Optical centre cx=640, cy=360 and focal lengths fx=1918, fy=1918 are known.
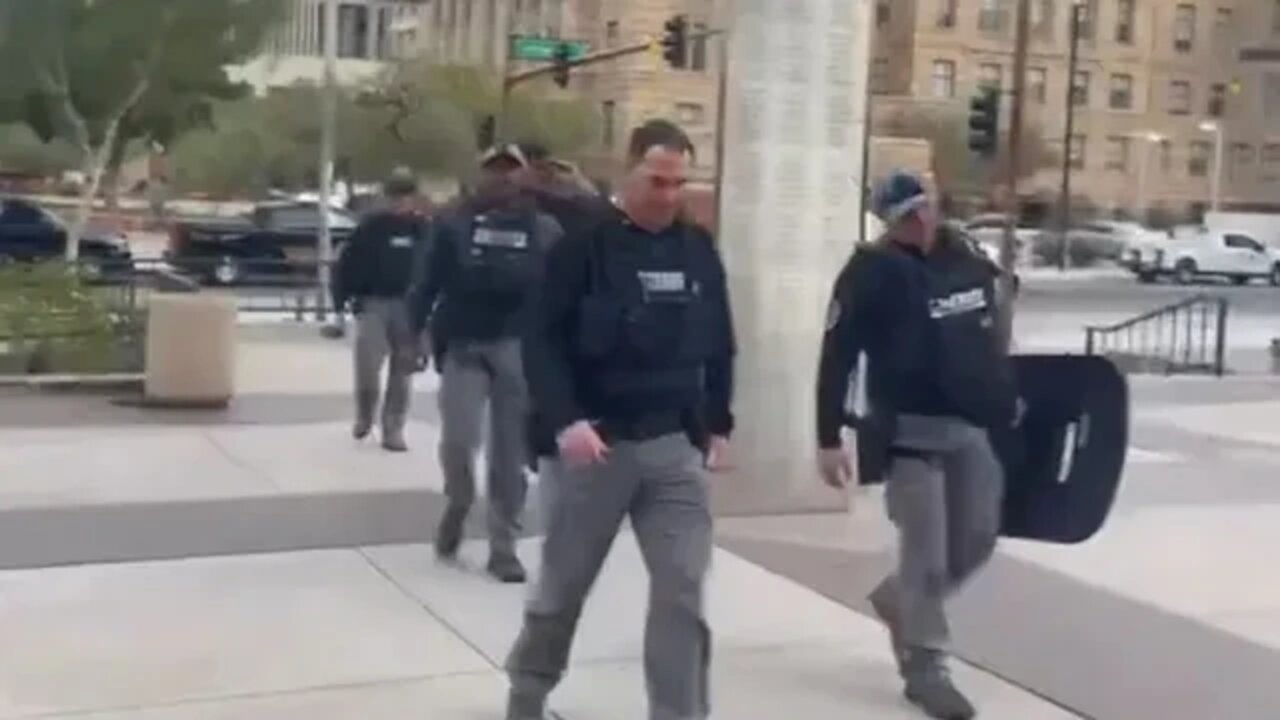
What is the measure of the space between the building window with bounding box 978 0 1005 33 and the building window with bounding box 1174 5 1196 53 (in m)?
9.19

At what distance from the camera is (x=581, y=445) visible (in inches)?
213

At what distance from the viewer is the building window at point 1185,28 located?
86312 mm

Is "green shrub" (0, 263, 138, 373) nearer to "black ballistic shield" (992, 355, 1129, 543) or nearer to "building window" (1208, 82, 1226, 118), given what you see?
"black ballistic shield" (992, 355, 1129, 543)

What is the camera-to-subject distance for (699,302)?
5547mm

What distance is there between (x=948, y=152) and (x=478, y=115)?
19.9 metres

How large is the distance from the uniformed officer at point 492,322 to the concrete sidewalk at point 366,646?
46 centimetres

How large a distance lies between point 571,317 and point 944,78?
7735 centimetres

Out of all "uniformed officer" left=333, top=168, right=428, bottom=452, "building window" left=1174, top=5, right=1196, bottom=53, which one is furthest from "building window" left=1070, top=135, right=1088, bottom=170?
"uniformed officer" left=333, top=168, right=428, bottom=452

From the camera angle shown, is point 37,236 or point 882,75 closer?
point 37,236

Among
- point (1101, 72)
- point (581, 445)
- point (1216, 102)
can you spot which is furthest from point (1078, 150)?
point (581, 445)

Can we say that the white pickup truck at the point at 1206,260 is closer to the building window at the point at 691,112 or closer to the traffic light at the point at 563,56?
the traffic light at the point at 563,56

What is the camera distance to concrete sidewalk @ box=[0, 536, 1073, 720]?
6.48m

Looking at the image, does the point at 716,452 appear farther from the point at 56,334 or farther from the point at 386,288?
the point at 56,334

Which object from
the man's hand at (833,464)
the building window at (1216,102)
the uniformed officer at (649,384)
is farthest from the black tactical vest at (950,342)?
the building window at (1216,102)
